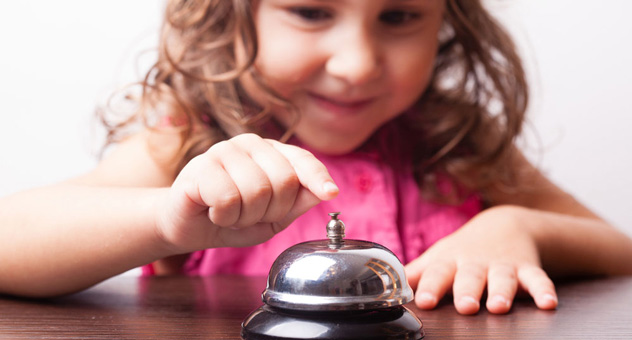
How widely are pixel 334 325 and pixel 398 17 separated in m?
0.59

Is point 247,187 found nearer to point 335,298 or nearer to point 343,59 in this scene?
point 335,298

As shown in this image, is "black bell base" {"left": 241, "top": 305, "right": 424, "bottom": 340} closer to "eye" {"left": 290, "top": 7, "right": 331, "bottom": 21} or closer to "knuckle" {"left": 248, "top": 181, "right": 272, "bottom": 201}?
"knuckle" {"left": 248, "top": 181, "right": 272, "bottom": 201}

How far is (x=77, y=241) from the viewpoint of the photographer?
0.67 m

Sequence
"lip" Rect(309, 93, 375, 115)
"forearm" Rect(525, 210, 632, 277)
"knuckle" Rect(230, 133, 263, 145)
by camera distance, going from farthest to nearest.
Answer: "lip" Rect(309, 93, 375, 115)
"forearm" Rect(525, 210, 632, 277)
"knuckle" Rect(230, 133, 263, 145)

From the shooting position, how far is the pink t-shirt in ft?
3.40

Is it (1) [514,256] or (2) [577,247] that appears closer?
(1) [514,256]

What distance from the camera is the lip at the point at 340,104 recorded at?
3.09 feet

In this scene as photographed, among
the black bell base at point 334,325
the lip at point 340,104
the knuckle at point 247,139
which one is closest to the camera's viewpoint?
the black bell base at point 334,325

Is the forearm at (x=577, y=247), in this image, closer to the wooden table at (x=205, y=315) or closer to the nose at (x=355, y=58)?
the wooden table at (x=205, y=315)

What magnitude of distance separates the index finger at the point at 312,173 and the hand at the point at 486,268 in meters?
0.16

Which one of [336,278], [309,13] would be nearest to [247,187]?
[336,278]

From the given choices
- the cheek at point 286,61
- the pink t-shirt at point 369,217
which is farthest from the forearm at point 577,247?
the cheek at point 286,61

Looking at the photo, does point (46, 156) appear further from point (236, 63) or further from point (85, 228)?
point (85, 228)

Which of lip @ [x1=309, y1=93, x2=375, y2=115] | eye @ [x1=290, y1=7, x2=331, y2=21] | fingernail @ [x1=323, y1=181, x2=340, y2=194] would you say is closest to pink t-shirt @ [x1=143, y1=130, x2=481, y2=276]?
lip @ [x1=309, y1=93, x2=375, y2=115]
